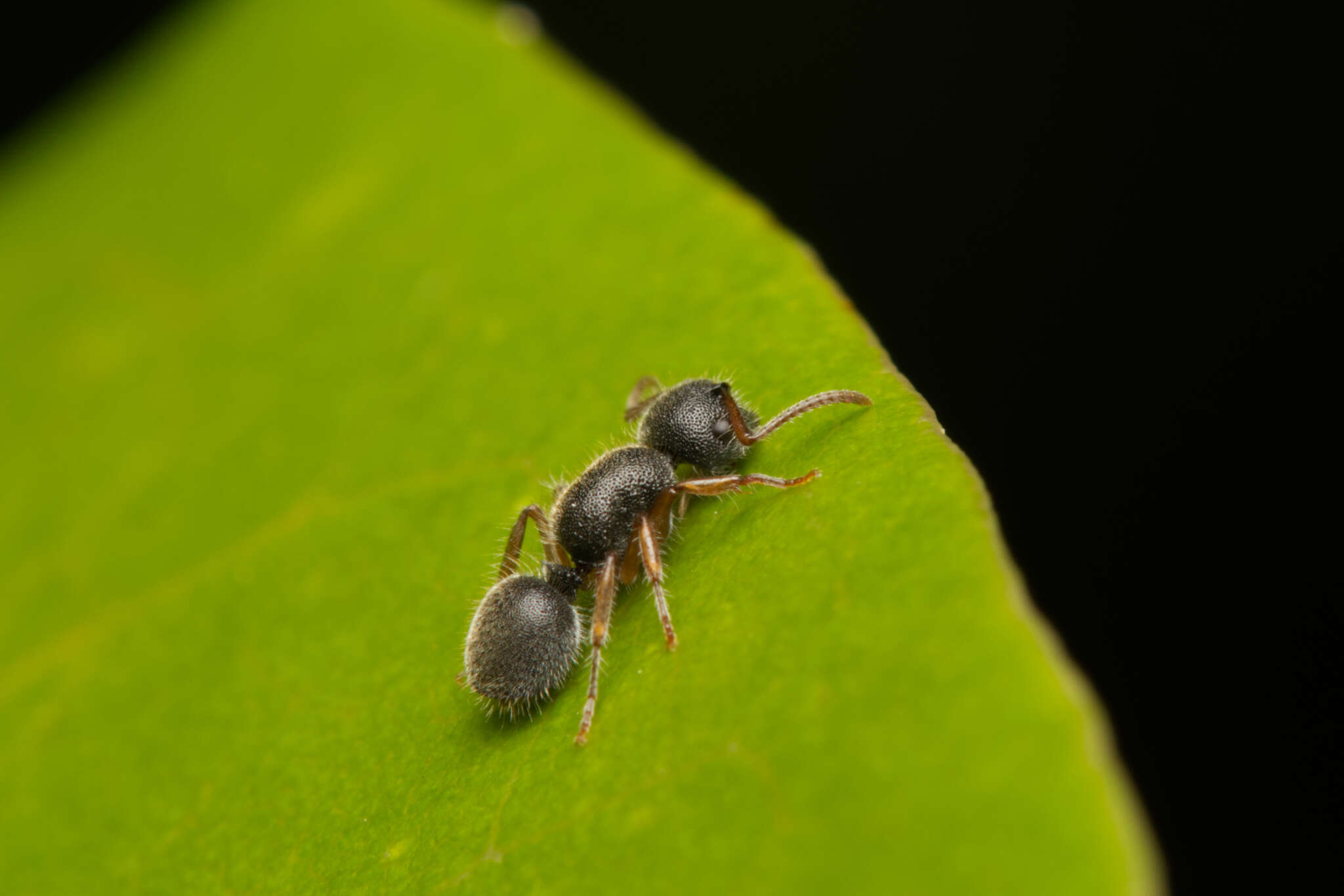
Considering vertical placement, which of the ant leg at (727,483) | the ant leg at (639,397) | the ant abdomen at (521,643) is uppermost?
the ant leg at (639,397)

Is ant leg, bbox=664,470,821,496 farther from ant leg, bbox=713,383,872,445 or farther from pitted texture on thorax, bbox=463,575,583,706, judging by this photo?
pitted texture on thorax, bbox=463,575,583,706

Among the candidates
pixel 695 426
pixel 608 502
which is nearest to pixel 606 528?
pixel 608 502

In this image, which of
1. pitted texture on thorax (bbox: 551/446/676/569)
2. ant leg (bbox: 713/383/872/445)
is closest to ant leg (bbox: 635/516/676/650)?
pitted texture on thorax (bbox: 551/446/676/569)

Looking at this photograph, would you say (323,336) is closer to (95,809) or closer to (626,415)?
(626,415)

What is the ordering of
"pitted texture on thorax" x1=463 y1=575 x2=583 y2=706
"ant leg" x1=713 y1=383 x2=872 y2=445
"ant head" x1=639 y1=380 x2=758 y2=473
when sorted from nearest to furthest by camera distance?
"ant leg" x1=713 y1=383 x2=872 y2=445, "pitted texture on thorax" x1=463 y1=575 x2=583 y2=706, "ant head" x1=639 y1=380 x2=758 y2=473

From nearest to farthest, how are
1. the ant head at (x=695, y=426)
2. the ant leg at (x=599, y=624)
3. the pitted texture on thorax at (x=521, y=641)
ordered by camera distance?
1. the ant leg at (x=599, y=624)
2. the pitted texture on thorax at (x=521, y=641)
3. the ant head at (x=695, y=426)

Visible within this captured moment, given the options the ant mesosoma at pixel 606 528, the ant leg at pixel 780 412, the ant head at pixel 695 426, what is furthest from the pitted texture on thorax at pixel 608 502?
the ant leg at pixel 780 412

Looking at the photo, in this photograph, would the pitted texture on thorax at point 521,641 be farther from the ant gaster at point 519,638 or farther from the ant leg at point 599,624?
the ant leg at point 599,624
